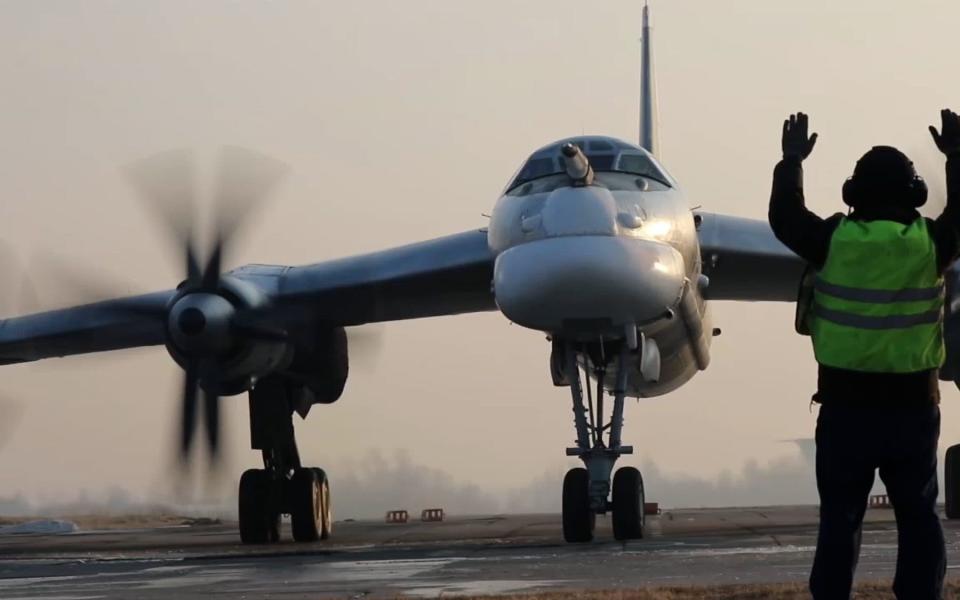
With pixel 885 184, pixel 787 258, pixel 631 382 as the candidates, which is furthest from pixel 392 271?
pixel 885 184

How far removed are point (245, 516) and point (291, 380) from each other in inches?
72.4

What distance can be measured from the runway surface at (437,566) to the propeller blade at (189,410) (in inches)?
46.5

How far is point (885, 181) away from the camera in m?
5.98

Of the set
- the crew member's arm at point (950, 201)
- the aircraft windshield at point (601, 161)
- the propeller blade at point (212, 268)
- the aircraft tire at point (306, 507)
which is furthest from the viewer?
the aircraft tire at point (306, 507)

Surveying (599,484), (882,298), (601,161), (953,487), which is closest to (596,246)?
(601,161)

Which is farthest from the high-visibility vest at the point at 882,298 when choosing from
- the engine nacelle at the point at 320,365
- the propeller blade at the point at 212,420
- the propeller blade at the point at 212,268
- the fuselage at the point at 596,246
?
the engine nacelle at the point at 320,365

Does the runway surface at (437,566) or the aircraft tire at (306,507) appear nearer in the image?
the runway surface at (437,566)

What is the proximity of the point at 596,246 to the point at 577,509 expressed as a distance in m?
2.52

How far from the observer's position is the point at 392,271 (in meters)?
21.2

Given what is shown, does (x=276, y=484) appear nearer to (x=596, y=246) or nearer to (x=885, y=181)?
(x=596, y=246)

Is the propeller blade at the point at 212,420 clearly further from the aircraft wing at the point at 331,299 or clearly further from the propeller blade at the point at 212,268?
the propeller blade at the point at 212,268

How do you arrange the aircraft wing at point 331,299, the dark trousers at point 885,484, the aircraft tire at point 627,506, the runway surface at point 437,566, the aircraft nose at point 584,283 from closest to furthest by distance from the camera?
the dark trousers at point 885,484 < the runway surface at point 437,566 < the aircraft nose at point 584,283 < the aircraft tire at point 627,506 < the aircraft wing at point 331,299

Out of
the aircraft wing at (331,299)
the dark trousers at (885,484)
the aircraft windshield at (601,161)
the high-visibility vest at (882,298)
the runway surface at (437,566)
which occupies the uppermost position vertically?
the aircraft windshield at (601,161)

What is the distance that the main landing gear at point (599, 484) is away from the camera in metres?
16.2
